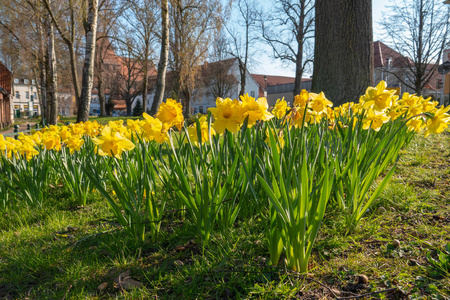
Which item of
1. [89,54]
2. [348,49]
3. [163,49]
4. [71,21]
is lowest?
[348,49]

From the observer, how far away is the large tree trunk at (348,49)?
436 cm

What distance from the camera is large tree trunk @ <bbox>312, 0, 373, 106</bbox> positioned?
436 cm

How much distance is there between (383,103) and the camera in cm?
174

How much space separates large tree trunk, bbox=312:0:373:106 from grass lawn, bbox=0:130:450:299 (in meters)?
2.45

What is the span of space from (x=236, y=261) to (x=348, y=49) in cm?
393

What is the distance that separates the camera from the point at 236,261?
1479 mm

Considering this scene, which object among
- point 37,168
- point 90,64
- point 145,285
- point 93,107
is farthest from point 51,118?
point 93,107

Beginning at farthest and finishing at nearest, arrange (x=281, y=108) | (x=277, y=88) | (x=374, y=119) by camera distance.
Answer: (x=277, y=88) < (x=281, y=108) < (x=374, y=119)

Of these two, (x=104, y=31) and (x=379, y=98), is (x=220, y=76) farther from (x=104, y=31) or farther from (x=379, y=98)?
(x=379, y=98)

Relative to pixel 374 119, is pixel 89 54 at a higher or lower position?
higher

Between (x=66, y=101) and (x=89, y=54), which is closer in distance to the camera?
(x=89, y=54)

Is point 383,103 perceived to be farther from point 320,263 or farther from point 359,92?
point 359,92

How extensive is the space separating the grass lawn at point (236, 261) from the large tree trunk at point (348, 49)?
2449mm

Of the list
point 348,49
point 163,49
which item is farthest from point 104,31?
point 348,49
